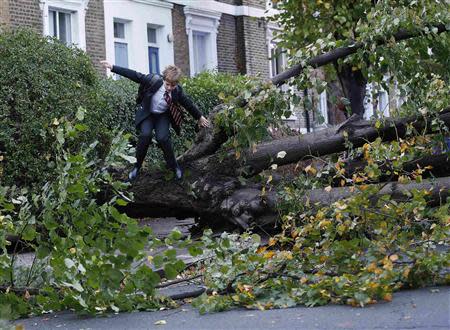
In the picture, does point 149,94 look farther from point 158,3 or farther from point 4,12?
point 158,3

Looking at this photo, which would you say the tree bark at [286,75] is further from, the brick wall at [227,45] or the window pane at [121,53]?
the brick wall at [227,45]

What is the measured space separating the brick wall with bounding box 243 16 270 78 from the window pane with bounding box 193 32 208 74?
1357 mm

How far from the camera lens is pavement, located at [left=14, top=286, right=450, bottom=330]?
6199 millimetres

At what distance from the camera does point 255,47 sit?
2780cm

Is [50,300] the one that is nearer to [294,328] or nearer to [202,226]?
[294,328]

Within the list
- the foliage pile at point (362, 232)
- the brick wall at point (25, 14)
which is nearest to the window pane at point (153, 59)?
the brick wall at point (25, 14)

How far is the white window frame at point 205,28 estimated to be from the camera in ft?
82.8

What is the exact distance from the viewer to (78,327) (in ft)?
23.2

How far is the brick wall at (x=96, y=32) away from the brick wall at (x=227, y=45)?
5.18 m

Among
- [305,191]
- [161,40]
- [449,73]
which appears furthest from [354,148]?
[161,40]

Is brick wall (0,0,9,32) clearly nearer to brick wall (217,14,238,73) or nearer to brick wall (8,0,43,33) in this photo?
brick wall (8,0,43,33)

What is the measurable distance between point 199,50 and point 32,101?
12.9m

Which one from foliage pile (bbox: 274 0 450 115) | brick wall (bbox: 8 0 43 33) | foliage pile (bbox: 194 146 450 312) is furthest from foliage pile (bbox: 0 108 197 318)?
brick wall (bbox: 8 0 43 33)

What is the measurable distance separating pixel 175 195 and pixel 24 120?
9.76 feet
